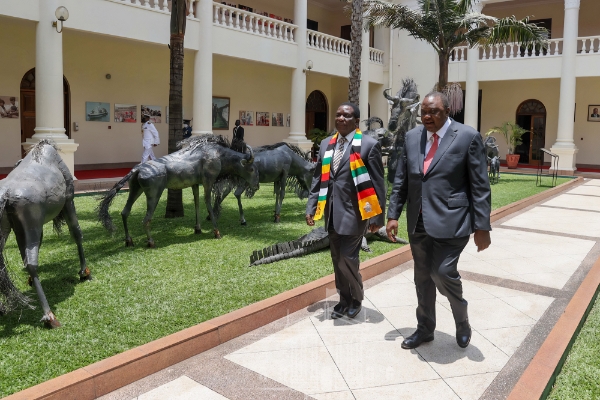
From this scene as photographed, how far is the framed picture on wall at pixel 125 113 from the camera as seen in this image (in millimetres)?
17573

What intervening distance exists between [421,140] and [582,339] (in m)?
2.19

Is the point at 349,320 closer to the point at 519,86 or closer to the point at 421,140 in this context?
the point at 421,140

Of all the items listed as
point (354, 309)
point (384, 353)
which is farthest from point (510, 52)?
point (384, 353)

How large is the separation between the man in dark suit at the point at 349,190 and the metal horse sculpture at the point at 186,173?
310 centimetres

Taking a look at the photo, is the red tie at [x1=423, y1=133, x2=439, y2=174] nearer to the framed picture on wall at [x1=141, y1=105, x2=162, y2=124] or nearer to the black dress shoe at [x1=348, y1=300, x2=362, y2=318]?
the black dress shoe at [x1=348, y1=300, x2=362, y2=318]

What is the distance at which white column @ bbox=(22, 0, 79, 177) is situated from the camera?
12.0 m

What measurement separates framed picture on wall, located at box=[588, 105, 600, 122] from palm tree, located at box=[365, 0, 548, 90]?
25.8ft

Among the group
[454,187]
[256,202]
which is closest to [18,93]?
[256,202]

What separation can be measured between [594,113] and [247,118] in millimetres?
15572

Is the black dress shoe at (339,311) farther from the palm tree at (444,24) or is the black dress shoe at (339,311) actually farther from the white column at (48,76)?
the palm tree at (444,24)

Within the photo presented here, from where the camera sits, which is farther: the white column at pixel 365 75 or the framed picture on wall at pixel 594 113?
the framed picture on wall at pixel 594 113

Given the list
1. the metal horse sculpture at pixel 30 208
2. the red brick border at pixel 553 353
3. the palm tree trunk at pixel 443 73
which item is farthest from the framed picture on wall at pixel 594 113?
the metal horse sculpture at pixel 30 208

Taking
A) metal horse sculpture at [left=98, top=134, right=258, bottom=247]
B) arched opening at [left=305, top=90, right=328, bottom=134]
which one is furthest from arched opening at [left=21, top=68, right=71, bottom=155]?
arched opening at [left=305, top=90, right=328, bottom=134]

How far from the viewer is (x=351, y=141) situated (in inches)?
168
